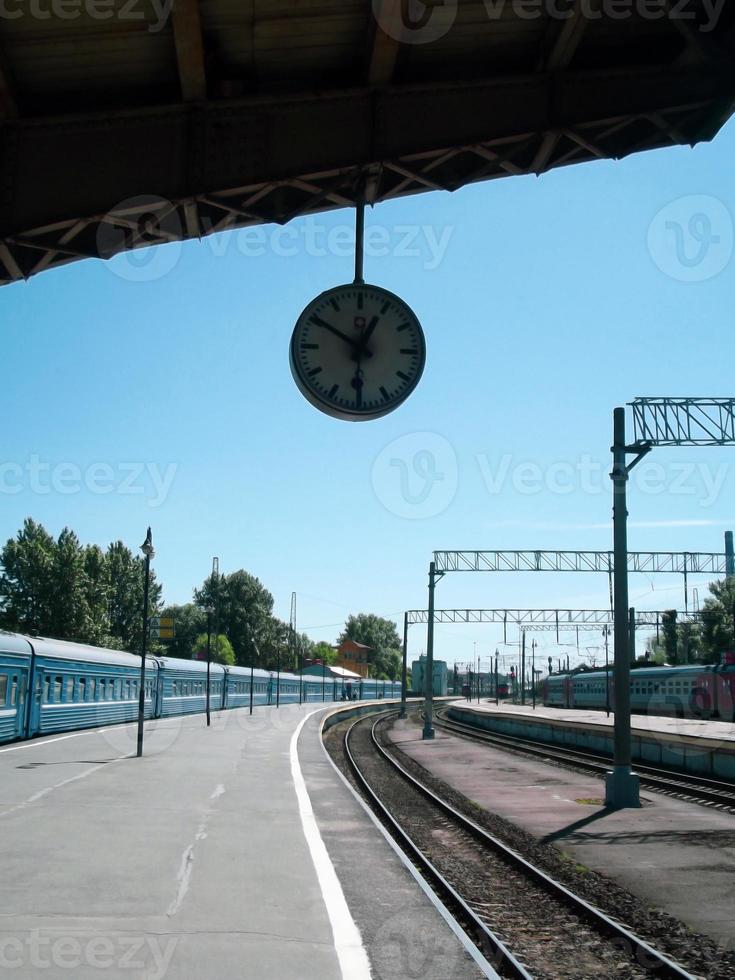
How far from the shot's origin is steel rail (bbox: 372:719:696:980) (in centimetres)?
762

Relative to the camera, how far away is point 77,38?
5.93 meters

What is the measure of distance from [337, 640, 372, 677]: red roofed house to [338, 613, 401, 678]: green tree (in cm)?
625

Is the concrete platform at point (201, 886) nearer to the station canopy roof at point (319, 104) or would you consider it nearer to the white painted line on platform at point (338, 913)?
the white painted line on platform at point (338, 913)

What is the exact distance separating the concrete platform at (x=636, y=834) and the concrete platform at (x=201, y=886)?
3.18 meters

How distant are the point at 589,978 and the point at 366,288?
6.13 metres

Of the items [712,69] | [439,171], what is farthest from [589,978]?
[712,69]

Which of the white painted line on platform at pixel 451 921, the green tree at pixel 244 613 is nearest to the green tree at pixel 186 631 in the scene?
the green tree at pixel 244 613

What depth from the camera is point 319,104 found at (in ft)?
21.6

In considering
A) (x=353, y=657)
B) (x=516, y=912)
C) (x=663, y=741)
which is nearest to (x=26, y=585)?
(x=663, y=741)

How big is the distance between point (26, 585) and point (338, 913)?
67638mm

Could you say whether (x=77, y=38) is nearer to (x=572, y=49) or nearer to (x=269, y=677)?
(x=572, y=49)

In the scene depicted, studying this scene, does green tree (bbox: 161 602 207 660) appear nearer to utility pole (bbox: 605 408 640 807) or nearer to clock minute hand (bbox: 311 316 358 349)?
utility pole (bbox: 605 408 640 807)

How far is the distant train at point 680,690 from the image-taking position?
37.9 meters

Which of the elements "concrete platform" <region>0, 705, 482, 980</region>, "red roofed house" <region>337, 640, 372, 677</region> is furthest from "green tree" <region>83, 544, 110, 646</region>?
"red roofed house" <region>337, 640, 372, 677</region>
